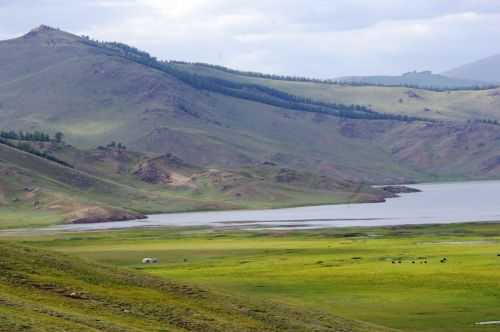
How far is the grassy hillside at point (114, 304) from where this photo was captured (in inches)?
1815

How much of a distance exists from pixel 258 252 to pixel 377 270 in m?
37.6

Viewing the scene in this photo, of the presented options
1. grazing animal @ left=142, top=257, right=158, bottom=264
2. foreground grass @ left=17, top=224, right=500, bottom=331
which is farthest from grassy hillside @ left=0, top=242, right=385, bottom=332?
grazing animal @ left=142, top=257, right=158, bottom=264

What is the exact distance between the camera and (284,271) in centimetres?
9462

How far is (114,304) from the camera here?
52500 mm

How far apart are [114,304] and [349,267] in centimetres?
4516

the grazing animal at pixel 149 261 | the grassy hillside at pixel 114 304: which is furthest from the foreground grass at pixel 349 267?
the grassy hillside at pixel 114 304

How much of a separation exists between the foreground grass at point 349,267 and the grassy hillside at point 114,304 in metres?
4.46

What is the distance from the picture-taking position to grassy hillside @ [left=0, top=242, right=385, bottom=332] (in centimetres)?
4609

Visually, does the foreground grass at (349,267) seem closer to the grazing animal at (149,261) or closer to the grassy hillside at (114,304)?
the grazing animal at (149,261)

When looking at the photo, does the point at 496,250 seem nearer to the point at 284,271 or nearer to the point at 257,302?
the point at 284,271

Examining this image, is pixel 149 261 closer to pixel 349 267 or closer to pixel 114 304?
pixel 349 267

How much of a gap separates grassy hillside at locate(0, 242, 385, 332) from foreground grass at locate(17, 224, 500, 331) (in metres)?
4.46

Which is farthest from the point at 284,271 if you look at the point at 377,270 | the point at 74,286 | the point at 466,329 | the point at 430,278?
the point at 74,286

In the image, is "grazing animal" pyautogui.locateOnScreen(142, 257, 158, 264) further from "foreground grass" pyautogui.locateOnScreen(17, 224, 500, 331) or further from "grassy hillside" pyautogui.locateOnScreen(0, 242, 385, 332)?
"grassy hillside" pyautogui.locateOnScreen(0, 242, 385, 332)
